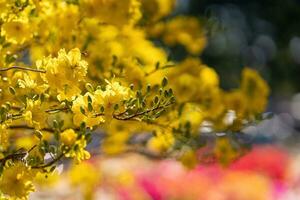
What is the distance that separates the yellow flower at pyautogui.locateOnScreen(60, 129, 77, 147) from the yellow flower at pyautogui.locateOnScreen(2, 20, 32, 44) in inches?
18.6

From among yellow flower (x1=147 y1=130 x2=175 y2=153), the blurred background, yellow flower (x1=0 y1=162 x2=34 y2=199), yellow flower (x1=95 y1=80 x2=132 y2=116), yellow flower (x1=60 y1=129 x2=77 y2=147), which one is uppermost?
the blurred background

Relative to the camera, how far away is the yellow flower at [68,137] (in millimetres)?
2572

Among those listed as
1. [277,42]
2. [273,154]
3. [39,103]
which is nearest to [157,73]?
[39,103]

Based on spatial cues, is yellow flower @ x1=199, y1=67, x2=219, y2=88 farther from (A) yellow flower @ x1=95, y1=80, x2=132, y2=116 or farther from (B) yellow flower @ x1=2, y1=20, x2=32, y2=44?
(A) yellow flower @ x1=95, y1=80, x2=132, y2=116

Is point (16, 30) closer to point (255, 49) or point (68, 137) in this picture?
point (68, 137)

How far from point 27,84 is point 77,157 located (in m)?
0.25

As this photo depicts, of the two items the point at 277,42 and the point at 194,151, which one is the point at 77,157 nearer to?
the point at 194,151

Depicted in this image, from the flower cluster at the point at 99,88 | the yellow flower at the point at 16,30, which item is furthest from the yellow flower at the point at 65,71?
the yellow flower at the point at 16,30

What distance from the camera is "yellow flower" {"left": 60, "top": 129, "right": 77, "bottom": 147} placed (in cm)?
257

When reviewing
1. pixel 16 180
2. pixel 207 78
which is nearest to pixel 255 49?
pixel 207 78

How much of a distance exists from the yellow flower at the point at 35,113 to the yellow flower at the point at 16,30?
1.73ft

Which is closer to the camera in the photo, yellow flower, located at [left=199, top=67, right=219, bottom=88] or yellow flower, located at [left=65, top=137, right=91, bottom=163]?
yellow flower, located at [left=65, top=137, right=91, bottom=163]

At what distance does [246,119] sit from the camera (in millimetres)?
3689

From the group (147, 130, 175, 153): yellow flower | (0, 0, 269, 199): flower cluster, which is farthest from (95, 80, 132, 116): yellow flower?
(147, 130, 175, 153): yellow flower
